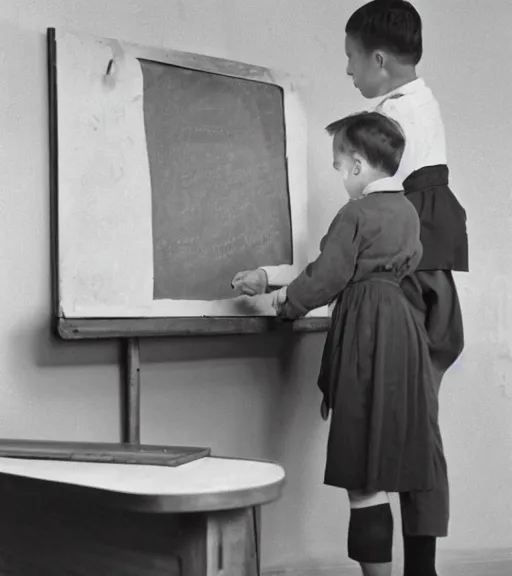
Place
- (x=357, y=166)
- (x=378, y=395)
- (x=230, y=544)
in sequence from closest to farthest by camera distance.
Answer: (x=230, y=544), (x=378, y=395), (x=357, y=166)

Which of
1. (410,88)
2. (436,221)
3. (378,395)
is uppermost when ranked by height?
(410,88)

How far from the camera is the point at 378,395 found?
1.85 meters

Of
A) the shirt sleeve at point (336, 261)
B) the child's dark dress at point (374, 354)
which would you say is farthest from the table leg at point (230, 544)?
the shirt sleeve at point (336, 261)

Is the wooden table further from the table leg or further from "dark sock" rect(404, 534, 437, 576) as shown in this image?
"dark sock" rect(404, 534, 437, 576)

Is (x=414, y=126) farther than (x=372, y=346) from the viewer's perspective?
Yes

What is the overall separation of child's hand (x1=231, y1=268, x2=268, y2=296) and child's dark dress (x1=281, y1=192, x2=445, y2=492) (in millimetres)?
102

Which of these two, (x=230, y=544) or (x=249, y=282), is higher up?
(x=249, y=282)

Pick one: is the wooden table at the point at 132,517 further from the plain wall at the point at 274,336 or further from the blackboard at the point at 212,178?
the blackboard at the point at 212,178

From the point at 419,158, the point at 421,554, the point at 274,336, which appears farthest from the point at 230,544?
the point at 419,158

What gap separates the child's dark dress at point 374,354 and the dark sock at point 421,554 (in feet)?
0.56

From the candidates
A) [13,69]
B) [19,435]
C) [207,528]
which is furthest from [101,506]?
[13,69]

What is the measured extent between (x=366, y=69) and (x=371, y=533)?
1031 millimetres

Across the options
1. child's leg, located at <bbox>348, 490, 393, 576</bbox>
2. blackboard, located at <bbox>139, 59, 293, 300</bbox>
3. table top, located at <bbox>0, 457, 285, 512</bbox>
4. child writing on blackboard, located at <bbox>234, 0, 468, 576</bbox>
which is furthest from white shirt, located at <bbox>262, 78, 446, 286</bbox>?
table top, located at <bbox>0, 457, 285, 512</bbox>

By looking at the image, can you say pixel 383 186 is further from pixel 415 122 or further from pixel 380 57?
pixel 380 57
